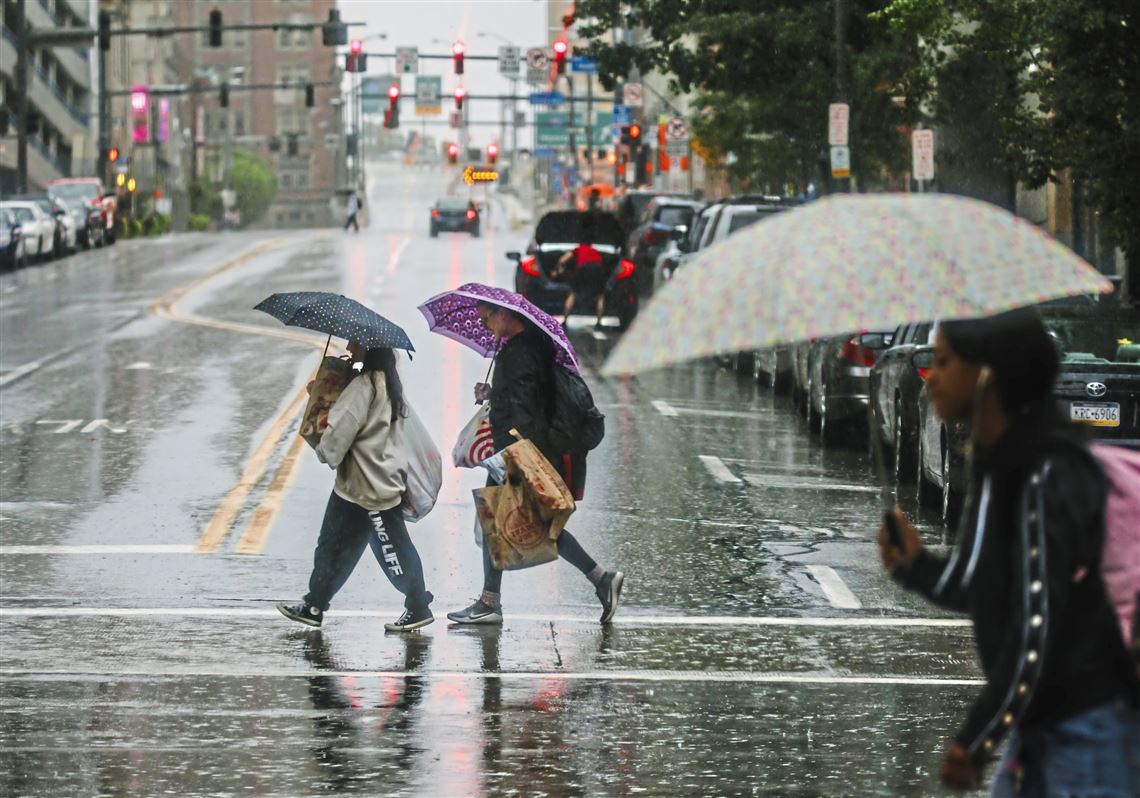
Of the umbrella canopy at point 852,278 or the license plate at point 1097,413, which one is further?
the license plate at point 1097,413

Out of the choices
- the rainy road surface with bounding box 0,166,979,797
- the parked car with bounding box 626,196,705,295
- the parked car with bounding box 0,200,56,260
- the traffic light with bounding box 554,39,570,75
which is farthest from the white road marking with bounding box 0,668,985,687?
the traffic light with bounding box 554,39,570,75

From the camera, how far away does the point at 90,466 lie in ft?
57.6

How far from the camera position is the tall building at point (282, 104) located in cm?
15888

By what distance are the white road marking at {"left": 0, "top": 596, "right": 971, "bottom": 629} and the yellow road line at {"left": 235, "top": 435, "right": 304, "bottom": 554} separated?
1947 millimetres

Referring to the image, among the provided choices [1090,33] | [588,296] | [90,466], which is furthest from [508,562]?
[588,296]

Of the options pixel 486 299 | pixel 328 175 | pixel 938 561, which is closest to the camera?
pixel 938 561

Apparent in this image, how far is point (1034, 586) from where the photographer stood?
14.5 ft

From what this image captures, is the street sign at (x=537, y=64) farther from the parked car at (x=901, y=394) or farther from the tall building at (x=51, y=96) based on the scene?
the parked car at (x=901, y=394)

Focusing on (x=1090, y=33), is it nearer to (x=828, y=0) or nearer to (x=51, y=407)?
(x=51, y=407)

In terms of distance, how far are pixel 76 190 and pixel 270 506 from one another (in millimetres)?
51644

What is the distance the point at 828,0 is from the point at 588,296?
30.6 feet

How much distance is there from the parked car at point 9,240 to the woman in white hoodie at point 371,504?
1512 inches

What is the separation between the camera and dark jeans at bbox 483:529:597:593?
1113cm

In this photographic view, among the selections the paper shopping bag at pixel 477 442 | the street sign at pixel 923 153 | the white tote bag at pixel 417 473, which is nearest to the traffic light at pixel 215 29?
the street sign at pixel 923 153
